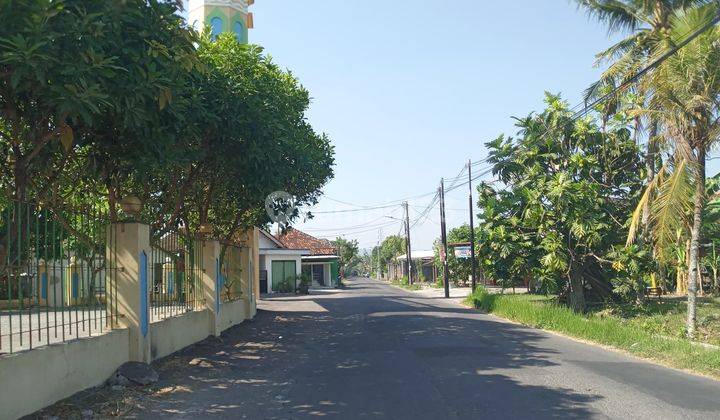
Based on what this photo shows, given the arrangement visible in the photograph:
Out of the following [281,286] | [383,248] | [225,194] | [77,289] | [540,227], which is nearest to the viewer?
[77,289]

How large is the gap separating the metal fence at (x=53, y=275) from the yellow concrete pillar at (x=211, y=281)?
517 cm

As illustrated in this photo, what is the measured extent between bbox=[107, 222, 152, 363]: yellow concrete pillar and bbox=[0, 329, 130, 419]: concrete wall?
0.38 metres

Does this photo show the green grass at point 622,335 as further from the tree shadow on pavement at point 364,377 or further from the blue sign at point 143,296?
the blue sign at point 143,296

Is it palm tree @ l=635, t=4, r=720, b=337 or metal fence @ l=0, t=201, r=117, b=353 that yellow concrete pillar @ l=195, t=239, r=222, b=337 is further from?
palm tree @ l=635, t=4, r=720, b=337

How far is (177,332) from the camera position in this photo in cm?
1206

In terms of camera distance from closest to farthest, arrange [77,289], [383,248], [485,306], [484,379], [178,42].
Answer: [178,42], [77,289], [484,379], [485,306], [383,248]

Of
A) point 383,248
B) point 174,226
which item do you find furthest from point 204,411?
point 383,248

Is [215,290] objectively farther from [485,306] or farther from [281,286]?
[281,286]

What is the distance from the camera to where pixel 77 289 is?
8.52 metres

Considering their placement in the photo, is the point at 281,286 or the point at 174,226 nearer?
the point at 174,226

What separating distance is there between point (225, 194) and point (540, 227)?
10.8 metres

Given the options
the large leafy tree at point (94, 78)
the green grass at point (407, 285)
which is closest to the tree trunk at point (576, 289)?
the large leafy tree at point (94, 78)

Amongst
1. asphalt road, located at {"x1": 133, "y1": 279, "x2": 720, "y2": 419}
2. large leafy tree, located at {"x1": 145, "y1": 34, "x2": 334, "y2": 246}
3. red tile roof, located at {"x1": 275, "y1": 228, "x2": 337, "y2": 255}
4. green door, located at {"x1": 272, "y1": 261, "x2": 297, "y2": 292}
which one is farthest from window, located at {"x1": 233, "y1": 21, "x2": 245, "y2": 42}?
red tile roof, located at {"x1": 275, "y1": 228, "x2": 337, "y2": 255}

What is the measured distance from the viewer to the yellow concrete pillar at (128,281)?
31.4ft
